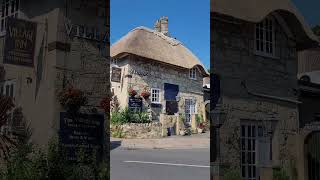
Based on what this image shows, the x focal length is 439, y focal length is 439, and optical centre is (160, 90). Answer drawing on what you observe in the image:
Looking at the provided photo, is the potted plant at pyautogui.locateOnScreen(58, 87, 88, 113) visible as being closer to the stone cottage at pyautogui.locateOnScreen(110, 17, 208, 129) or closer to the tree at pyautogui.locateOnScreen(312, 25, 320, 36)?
the stone cottage at pyautogui.locateOnScreen(110, 17, 208, 129)

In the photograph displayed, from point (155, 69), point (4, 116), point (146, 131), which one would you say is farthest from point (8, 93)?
point (146, 131)

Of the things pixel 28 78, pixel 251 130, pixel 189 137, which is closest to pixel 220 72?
pixel 251 130

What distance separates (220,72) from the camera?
2.74 m

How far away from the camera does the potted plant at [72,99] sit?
3330 mm

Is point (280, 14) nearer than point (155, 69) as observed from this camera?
Yes

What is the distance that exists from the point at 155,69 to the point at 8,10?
1.85m

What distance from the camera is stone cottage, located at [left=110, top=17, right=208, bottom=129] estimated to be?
164 inches

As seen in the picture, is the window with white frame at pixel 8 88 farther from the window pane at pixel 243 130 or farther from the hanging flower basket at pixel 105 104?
the window pane at pixel 243 130

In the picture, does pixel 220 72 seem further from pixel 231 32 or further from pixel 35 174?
pixel 35 174

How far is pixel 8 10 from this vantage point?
3572 millimetres

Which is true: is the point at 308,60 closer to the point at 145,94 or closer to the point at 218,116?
the point at 218,116

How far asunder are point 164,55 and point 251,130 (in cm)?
186

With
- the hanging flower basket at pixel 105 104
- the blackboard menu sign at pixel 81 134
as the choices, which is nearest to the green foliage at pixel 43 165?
the blackboard menu sign at pixel 81 134

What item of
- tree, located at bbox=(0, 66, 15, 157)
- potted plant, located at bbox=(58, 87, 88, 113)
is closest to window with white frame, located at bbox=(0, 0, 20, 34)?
tree, located at bbox=(0, 66, 15, 157)
